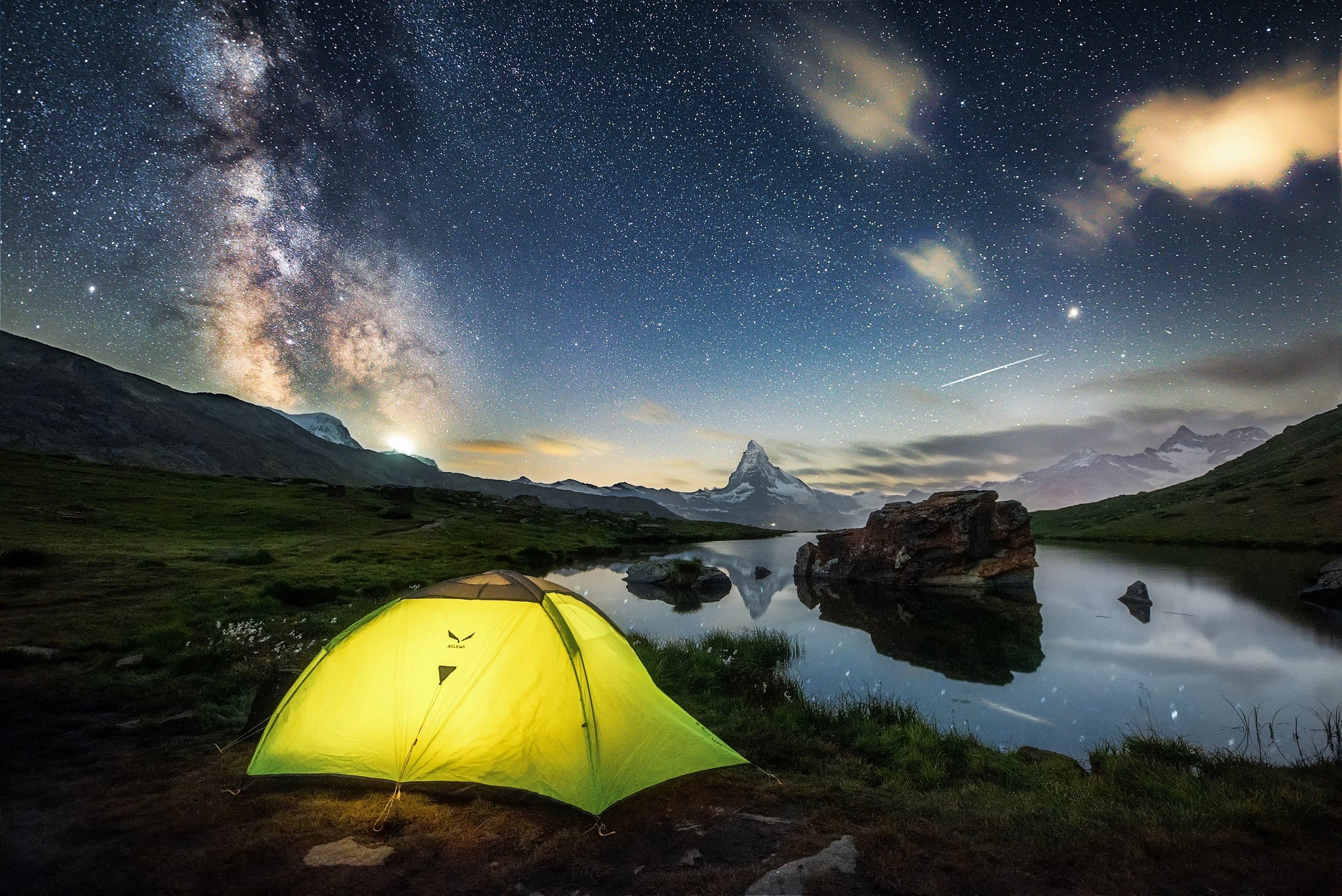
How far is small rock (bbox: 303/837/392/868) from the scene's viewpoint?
618 cm

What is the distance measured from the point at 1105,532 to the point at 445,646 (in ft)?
494

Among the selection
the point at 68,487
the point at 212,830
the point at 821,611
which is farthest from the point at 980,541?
the point at 68,487

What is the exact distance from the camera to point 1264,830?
6699mm

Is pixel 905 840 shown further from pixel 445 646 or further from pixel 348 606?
pixel 348 606

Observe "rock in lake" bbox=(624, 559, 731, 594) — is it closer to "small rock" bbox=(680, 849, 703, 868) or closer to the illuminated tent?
the illuminated tent

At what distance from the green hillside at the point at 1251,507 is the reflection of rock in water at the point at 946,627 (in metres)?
59.4

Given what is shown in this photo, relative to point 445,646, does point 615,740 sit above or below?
below

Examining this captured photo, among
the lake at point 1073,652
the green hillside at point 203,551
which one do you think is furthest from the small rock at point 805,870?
the green hillside at point 203,551

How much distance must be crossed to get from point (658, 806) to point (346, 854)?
4071 millimetres

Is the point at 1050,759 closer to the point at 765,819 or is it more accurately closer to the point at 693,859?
the point at 765,819

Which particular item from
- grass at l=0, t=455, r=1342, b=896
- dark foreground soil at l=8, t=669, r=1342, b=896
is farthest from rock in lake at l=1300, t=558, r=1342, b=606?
dark foreground soil at l=8, t=669, r=1342, b=896

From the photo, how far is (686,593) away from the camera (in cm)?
4097

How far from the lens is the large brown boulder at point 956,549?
134 ft

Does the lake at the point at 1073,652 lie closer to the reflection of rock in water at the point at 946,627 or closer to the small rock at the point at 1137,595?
the reflection of rock in water at the point at 946,627
